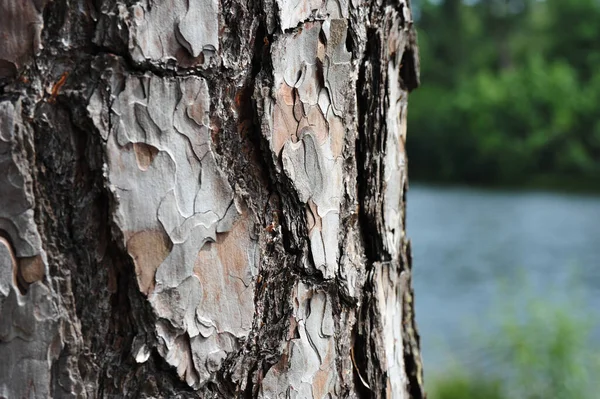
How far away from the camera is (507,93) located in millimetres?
27281

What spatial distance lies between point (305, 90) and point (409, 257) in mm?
437

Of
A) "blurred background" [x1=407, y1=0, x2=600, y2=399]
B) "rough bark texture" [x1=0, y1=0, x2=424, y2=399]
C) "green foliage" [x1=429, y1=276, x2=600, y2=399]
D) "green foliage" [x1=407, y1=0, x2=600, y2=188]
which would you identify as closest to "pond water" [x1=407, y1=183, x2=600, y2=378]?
"blurred background" [x1=407, y1=0, x2=600, y2=399]

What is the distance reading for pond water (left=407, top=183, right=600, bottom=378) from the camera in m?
6.16

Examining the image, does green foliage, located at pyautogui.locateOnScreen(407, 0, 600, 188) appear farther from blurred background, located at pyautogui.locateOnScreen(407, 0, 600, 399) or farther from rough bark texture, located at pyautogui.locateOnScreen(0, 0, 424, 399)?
rough bark texture, located at pyautogui.locateOnScreen(0, 0, 424, 399)

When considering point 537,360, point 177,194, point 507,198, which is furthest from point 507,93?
point 177,194

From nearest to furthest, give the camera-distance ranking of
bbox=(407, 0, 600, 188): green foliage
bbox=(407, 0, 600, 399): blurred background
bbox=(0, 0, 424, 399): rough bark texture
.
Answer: bbox=(0, 0, 424, 399): rough bark texture < bbox=(407, 0, 600, 399): blurred background < bbox=(407, 0, 600, 188): green foliage

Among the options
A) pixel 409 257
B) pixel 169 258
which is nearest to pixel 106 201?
pixel 169 258

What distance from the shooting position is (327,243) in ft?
2.93

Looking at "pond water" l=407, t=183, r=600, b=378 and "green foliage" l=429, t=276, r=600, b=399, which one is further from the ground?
"green foliage" l=429, t=276, r=600, b=399

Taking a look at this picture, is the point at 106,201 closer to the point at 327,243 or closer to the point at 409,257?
the point at 327,243

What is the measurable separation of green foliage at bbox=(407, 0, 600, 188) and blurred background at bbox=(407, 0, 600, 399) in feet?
0.18

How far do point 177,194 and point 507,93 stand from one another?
2816cm

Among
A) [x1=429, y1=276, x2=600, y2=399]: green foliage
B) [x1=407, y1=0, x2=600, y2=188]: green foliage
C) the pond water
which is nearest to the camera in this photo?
[x1=429, y1=276, x2=600, y2=399]: green foliage

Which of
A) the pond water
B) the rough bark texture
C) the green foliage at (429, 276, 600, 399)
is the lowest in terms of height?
the pond water
